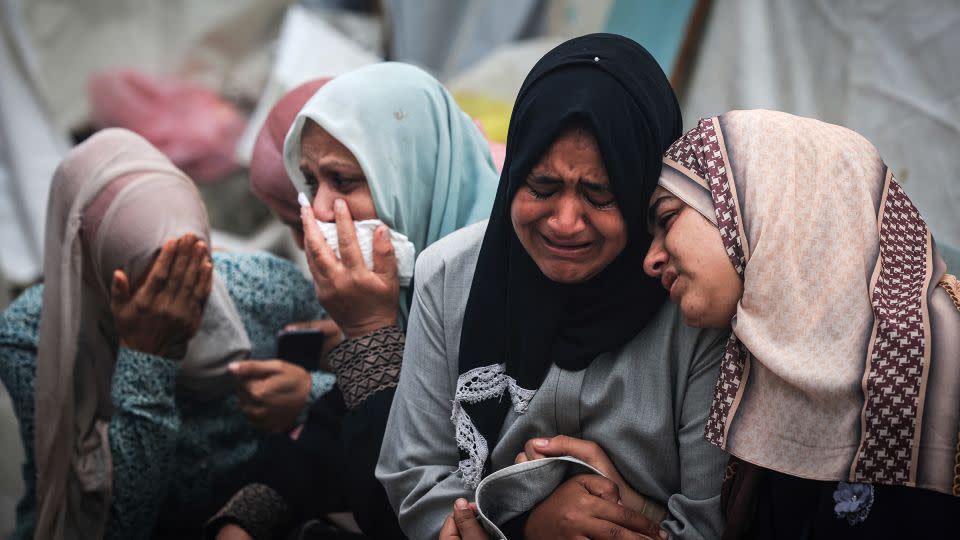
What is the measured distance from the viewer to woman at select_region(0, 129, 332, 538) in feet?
6.72

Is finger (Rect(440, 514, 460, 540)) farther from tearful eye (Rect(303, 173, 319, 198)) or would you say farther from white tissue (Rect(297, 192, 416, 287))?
tearful eye (Rect(303, 173, 319, 198))

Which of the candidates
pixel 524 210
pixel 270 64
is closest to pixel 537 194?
pixel 524 210

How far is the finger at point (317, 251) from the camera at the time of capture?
198cm

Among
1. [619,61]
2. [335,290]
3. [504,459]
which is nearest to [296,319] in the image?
[335,290]

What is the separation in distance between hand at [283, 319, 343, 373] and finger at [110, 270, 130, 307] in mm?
448

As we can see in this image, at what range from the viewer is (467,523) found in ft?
5.29

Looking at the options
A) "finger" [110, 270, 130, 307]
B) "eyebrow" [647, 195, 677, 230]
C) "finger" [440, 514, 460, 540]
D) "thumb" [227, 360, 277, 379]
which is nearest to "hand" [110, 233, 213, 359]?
"finger" [110, 270, 130, 307]

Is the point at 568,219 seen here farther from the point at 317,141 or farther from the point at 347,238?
the point at 317,141

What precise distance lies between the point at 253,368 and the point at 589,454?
0.95 meters

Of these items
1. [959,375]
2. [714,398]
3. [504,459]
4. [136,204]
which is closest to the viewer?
[959,375]

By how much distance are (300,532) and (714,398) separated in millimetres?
1091

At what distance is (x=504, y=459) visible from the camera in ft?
5.56

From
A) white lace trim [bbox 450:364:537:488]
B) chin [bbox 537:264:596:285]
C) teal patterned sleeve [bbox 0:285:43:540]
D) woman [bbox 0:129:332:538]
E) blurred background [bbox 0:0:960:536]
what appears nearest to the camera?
chin [bbox 537:264:596:285]

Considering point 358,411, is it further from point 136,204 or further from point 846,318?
point 846,318
